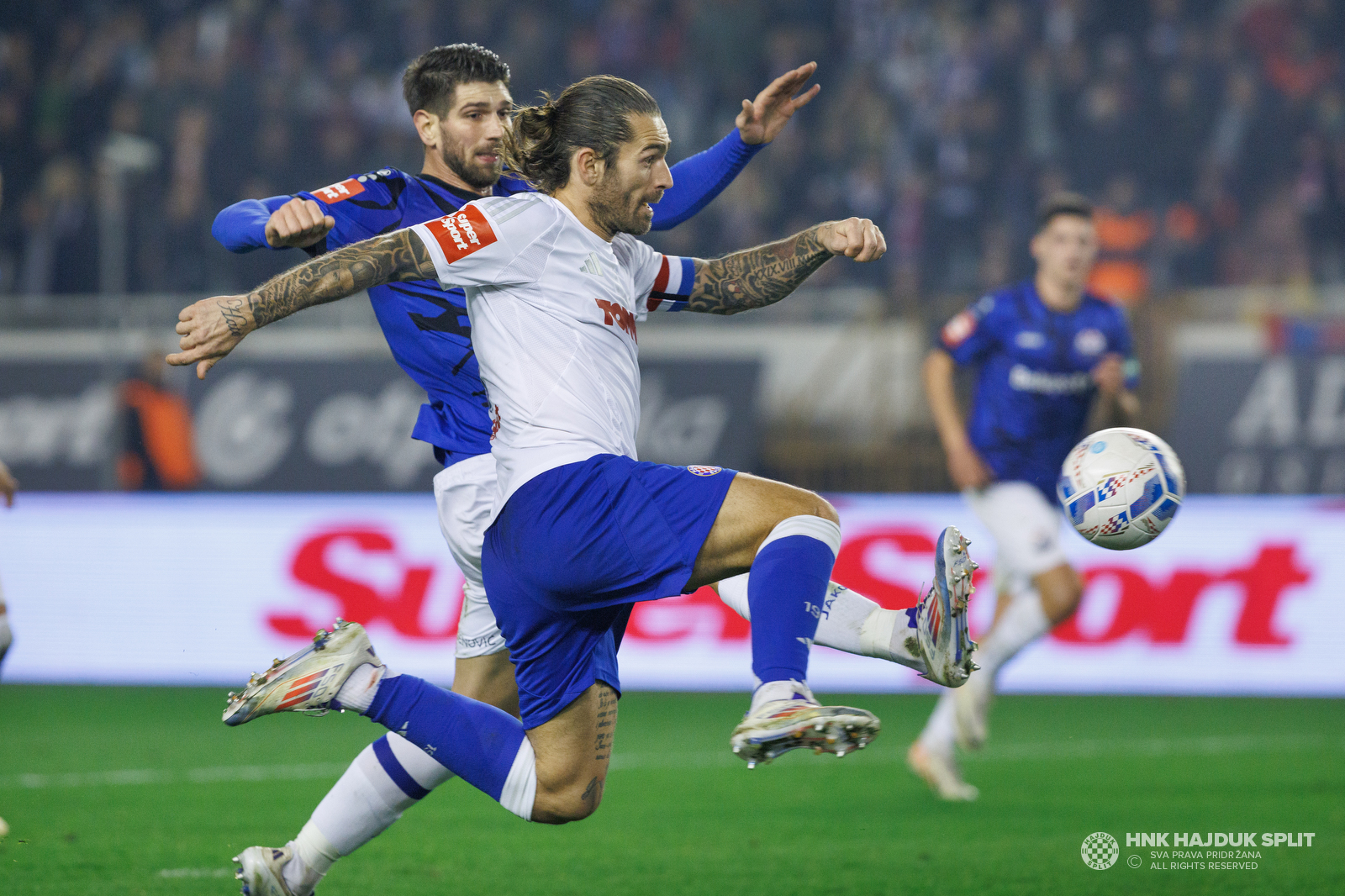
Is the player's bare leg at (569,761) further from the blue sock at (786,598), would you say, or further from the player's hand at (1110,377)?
the player's hand at (1110,377)

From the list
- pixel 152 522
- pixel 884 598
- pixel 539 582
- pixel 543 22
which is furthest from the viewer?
pixel 543 22

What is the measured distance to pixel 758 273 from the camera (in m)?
3.88

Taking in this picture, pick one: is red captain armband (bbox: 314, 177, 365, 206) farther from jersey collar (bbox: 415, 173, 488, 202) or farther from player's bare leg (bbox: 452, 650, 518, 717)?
player's bare leg (bbox: 452, 650, 518, 717)

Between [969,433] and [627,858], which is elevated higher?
[969,433]

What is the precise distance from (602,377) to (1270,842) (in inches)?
124

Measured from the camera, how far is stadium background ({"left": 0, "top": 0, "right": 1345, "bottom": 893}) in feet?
19.3

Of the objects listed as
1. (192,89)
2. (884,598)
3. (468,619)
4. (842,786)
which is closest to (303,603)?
(884,598)

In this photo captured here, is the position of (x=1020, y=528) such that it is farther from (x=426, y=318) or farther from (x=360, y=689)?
(x=360, y=689)

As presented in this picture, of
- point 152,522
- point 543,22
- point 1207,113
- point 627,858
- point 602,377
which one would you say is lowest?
point 627,858

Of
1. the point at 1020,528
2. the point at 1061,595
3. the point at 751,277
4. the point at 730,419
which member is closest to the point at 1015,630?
the point at 1061,595

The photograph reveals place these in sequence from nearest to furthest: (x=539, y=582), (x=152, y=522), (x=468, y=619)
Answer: (x=539, y=582) → (x=468, y=619) → (x=152, y=522)

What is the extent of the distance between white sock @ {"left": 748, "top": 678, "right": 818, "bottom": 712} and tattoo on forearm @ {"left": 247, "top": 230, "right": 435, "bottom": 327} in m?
1.15

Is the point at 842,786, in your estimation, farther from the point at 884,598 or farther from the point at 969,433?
the point at 884,598

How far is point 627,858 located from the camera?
511 cm
